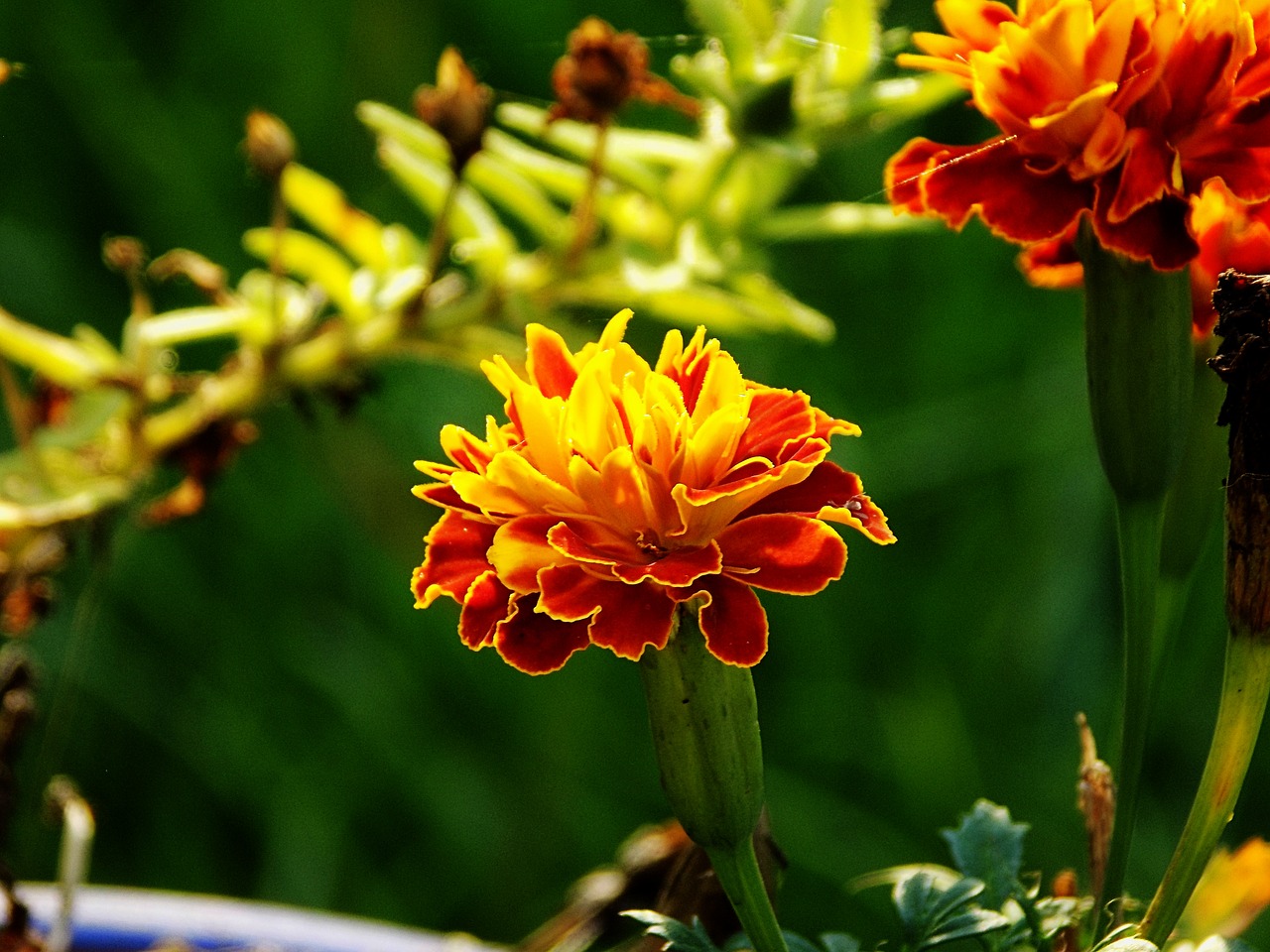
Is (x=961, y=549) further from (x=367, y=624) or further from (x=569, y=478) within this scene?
(x=569, y=478)

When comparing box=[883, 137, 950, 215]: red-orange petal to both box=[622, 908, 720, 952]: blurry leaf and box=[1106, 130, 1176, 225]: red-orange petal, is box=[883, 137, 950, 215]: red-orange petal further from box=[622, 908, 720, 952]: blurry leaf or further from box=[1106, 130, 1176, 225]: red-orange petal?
box=[622, 908, 720, 952]: blurry leaf

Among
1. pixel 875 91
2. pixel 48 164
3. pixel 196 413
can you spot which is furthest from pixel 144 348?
pixel 48 164

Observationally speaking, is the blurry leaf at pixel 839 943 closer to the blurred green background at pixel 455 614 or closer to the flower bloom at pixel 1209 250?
the flower bloom at pixel 1209 250

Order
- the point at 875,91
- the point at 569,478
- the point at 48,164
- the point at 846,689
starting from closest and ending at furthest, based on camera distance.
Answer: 1. the point at 569,478
2. the point at 875,91
3. the point at 846,689
4. the point at 48,164

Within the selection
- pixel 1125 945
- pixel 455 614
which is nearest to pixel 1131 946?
pixel 1125 945

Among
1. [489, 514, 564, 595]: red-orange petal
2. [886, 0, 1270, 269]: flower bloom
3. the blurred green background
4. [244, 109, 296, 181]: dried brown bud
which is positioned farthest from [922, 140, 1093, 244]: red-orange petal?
the blurred green background

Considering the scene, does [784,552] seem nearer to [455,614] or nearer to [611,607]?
[611,607]
